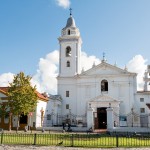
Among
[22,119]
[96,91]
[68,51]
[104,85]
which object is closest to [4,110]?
[22,119]

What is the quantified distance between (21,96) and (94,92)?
43.4 feet

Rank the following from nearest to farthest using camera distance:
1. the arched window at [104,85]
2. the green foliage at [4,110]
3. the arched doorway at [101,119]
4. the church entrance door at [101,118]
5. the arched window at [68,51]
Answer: the green foliage at [4,110] < the arched doorway at [101,119] < the church entrance door at [101,118] < the arched window at [104,85] < the arched window at [68,51]

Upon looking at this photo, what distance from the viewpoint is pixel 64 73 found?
148 ft

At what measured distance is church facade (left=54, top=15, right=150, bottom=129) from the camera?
39.6 metres

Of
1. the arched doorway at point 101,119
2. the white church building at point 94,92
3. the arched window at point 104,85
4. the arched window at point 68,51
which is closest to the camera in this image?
the arched doorway at point 101,119

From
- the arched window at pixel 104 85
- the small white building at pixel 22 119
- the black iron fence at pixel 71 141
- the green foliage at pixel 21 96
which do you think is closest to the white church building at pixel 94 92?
the arched window at pixel 104 85

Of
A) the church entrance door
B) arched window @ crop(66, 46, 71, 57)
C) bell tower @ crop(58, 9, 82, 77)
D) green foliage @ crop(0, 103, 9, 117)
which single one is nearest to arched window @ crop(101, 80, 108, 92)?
the church entrance door

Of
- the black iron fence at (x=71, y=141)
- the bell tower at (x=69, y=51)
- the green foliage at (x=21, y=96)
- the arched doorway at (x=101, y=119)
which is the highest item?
the bell tower at (x=69, y=51)

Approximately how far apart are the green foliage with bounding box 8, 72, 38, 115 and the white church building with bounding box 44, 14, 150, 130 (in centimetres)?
833

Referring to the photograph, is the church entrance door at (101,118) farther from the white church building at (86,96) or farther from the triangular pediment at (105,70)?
the triangular pediment at (105,70)

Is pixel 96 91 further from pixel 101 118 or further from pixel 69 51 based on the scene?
pixel 69 51

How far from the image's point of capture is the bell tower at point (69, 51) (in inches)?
1768

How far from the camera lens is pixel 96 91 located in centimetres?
4256

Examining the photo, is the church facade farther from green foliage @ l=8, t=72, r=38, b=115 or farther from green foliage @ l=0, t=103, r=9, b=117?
green foliage @ l=0, t=103, r=9, b=117
